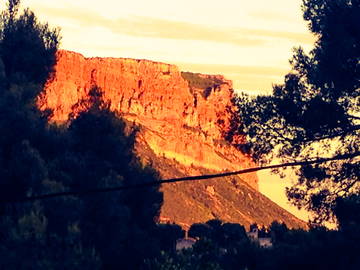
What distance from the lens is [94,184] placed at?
56.2 metres

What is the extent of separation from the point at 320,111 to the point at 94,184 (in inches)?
1113

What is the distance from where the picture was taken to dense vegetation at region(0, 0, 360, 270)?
3181cm

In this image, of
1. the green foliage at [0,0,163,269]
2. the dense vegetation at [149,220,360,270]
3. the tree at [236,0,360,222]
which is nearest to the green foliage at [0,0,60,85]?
the green foliage at [0,0,163,269]

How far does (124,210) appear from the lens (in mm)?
56000

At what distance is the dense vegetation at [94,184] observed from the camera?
3181cm

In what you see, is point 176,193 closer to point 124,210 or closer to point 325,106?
point 124,210

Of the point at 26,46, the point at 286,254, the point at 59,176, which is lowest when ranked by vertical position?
the point at 286,254

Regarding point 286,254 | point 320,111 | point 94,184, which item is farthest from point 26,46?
point 320,111

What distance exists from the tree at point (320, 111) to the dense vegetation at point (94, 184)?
0.21 ft

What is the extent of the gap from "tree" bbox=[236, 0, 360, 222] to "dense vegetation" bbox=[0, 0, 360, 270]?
0.21 ft

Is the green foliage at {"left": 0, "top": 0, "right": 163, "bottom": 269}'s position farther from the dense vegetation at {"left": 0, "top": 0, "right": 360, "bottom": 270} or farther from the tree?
the tree

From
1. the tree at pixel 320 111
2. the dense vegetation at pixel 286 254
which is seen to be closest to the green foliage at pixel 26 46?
the dense vegetation at pixel 286 254

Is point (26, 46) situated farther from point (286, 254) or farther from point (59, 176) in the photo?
point (286, 254)

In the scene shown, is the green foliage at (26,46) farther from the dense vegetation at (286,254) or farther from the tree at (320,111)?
the tree at (320,111)
